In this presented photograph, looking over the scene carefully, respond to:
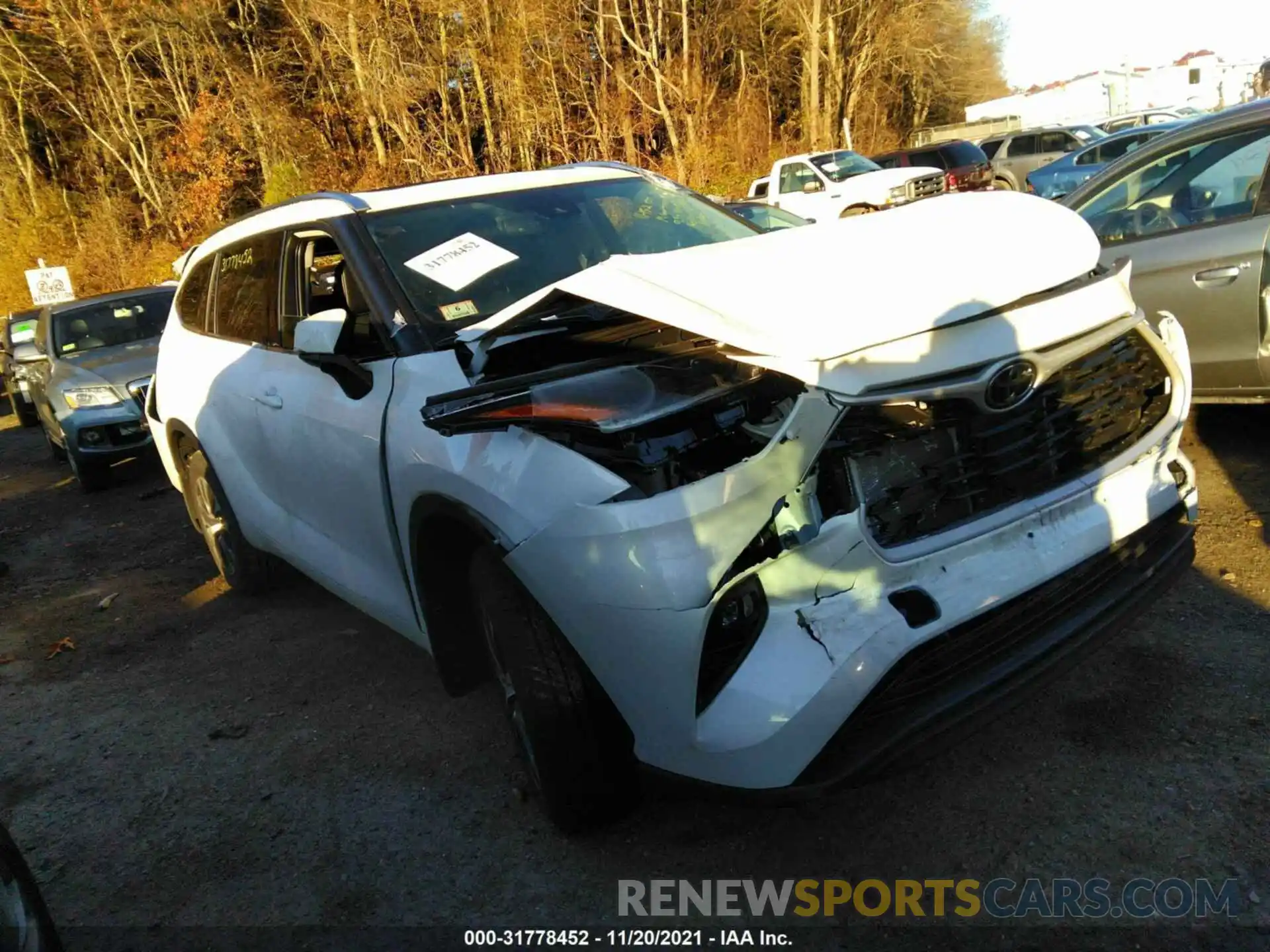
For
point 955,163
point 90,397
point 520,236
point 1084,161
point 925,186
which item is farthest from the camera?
point 955,163

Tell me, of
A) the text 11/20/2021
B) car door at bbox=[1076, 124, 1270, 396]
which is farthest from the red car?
the text 11/20/2021

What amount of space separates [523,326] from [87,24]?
102ft

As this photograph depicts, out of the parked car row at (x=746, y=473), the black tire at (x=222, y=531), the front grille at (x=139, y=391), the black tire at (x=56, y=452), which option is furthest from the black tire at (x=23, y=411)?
the parked car row at (x=746, y=473)

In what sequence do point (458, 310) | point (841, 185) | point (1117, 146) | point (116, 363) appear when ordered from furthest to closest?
point (841, 185) → point (1117, 146) → point (116, 363) → point (458, 310)

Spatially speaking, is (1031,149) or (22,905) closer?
(22,905)

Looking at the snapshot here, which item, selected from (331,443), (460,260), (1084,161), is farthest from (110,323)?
(1084,161)

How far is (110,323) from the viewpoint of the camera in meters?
9.99

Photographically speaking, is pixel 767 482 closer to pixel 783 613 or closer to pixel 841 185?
pixel 783 613

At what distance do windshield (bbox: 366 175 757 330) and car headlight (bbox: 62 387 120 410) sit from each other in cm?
632

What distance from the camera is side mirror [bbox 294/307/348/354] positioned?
10.1 ft

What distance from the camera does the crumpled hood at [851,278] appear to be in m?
2.32

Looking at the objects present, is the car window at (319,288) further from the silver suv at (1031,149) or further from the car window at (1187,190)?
the silver suv at (1031,149)

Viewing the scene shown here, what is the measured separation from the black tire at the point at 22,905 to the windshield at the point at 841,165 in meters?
18.0

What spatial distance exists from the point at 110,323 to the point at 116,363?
110 centimetres
